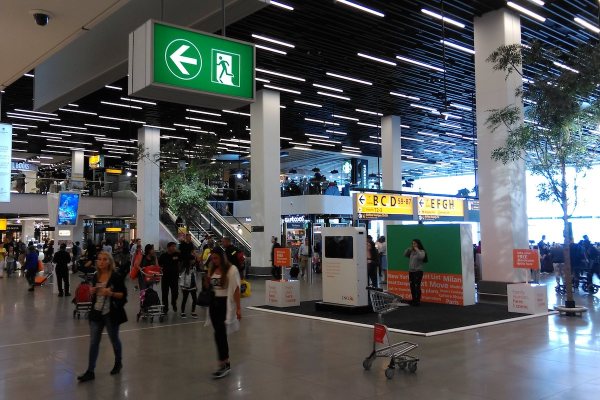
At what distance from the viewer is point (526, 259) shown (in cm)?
1049

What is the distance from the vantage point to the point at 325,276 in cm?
1073

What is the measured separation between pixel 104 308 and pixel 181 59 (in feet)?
9.25

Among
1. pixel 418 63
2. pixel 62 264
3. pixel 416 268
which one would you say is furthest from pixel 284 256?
pixel 418 63

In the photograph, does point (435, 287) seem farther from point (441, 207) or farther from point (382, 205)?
point (441, 207)

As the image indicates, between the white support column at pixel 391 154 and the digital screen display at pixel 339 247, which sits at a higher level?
the white support column at pixel 391 154

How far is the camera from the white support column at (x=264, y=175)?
1800cm

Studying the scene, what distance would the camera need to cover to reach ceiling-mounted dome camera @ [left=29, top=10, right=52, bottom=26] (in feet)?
15.7

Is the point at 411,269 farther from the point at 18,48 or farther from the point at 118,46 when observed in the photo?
the point at 18,48

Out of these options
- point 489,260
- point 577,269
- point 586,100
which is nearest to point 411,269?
point 489,260

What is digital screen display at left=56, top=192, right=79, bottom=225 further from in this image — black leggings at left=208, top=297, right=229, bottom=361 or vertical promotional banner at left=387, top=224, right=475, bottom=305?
black leggings at left=208, top=297, right=229, bottom=361

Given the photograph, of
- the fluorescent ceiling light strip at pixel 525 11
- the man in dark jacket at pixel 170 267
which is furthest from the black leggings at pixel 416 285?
the fluorescent ceiling light strip at pixel 525 11

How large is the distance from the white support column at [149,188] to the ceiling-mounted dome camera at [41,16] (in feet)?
60.9

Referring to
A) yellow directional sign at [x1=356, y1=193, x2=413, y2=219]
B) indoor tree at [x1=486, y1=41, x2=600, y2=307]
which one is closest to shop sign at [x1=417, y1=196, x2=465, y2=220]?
yellow directional sign at [x1=356, y1=193, x2=413, y2=219]

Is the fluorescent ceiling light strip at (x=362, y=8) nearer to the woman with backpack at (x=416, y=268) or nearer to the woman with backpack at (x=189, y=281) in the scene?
the woman with backpack at (x=416, y=268)
